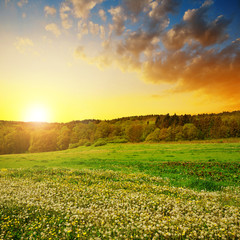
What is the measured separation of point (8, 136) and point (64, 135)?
30.2 m

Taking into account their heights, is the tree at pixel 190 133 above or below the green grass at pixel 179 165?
above

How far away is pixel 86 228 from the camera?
734 centimetres

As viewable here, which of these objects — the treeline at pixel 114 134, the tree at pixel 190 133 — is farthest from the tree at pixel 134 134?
the tree at pixel 190 133

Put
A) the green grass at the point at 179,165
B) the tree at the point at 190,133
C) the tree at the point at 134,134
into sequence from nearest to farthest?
the green grass at the point at 179,165, the tree at the point at 190,133, the tree at the point at 134,134

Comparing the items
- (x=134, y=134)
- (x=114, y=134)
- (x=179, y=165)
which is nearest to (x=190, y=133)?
(x=134, y=134)

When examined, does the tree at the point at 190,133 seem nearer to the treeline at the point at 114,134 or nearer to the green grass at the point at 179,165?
the treeline at the point at 114,134

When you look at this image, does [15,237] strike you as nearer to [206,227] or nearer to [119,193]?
[119,193]

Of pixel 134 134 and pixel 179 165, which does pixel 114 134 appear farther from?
pixel 179 165

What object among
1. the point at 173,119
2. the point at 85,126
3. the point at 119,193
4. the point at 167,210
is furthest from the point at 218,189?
the point at 173,119

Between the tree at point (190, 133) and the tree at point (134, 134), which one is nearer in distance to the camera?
the tree at point (190, 133)

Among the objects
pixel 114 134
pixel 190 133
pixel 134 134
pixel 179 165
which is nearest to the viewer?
pixel 179 165

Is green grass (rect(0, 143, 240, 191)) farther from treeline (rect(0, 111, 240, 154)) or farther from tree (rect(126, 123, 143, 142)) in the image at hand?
tree (rect(126, 123, 143, 142))

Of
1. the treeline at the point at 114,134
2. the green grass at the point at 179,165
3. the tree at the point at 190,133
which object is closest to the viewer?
the green grass at the point at 179,165

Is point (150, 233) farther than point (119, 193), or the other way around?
point (119, 193)
